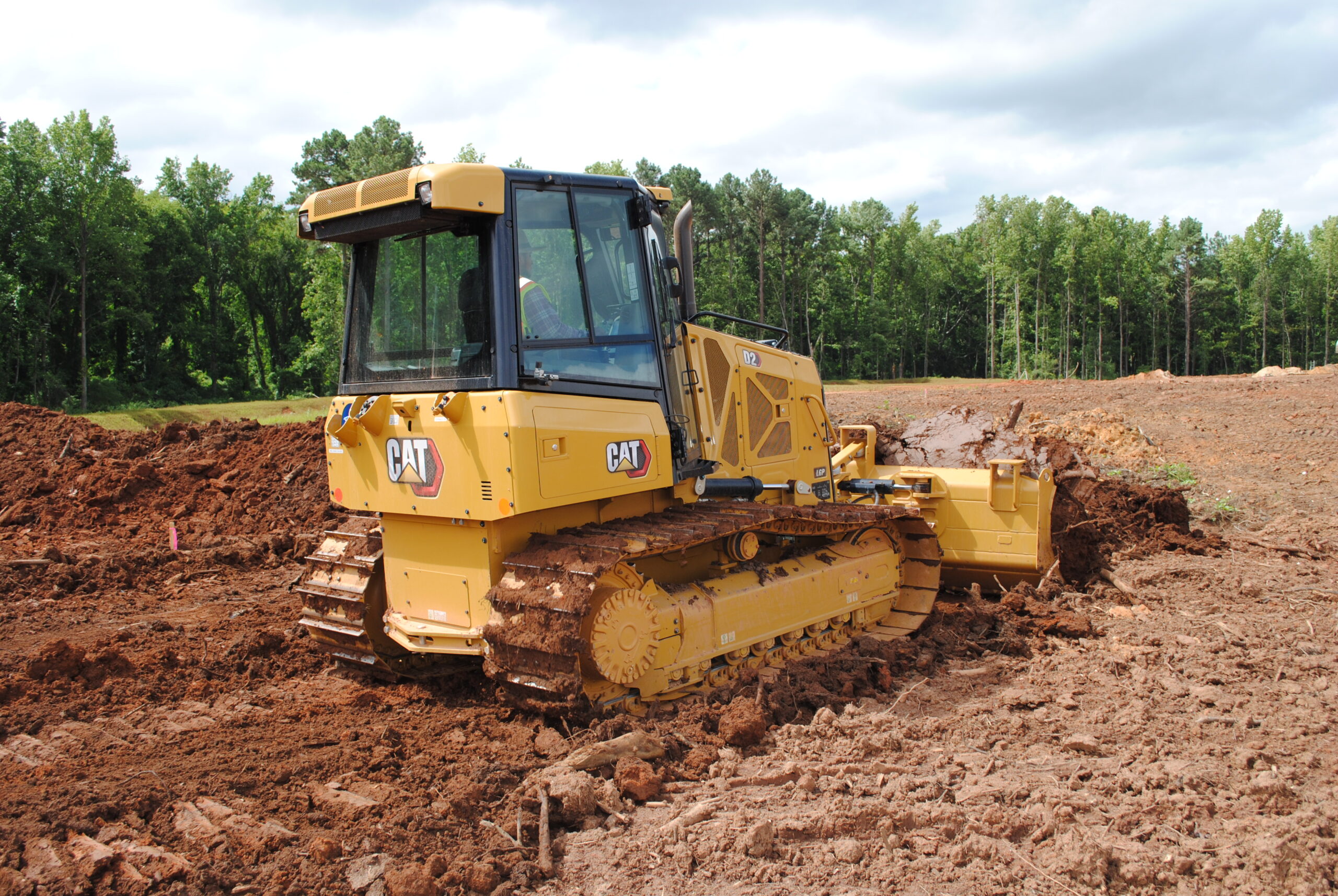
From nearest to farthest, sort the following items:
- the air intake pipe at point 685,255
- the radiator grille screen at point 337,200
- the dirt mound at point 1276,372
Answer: the radiator grille screen at point 337,200, the air intake pipe at point 685,255, the dirt mound at point 1276,372

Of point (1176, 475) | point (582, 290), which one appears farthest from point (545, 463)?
point (1176, 475)

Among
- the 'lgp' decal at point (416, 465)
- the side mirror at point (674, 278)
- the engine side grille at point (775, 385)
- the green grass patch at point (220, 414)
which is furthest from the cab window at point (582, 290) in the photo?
the green grass patch at point (220, 414)

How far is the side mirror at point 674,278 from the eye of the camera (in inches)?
215

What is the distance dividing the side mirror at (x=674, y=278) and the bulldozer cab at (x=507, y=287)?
0.03 meters

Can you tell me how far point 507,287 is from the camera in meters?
4.61

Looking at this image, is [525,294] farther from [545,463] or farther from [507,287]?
[545,463]

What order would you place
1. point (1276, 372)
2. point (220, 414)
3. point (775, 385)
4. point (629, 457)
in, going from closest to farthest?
point (629, 457) → point (775, 385) → point (220, 414) → point (1276, 372)

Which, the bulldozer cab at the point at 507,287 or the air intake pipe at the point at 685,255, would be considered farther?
the air intake pipe at the point at 685,255

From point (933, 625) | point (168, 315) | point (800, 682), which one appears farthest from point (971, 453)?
point (168, 315)

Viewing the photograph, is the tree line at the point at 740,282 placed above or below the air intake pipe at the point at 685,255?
above

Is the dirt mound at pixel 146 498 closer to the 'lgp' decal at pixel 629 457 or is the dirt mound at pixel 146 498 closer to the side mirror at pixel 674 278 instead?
the 'lgp' decal at pixel 629 457

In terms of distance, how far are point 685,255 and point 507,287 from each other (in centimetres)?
119

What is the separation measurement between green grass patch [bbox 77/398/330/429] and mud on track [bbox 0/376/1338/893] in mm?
17678

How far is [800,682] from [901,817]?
1.83 metres
